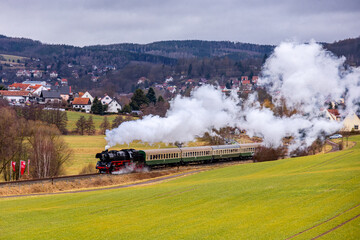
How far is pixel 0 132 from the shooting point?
66.2m

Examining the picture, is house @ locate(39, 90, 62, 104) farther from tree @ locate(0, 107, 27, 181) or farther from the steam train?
the steam train

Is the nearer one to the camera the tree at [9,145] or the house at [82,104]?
the tree at [9,145]

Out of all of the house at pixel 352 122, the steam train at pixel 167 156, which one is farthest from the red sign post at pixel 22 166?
the house at pixel 352 122

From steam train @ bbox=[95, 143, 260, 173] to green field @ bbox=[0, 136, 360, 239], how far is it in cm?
1665

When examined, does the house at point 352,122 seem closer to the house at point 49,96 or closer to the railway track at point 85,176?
the railway track at point 85,176

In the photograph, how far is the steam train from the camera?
5766 centimetres

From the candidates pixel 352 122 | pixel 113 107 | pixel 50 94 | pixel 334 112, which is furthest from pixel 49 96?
pixel 334 112

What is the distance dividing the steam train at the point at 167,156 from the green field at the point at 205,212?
54.6ft

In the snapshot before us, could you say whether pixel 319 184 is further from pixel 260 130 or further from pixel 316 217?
pixel 260 130

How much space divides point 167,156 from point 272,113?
20.4 m

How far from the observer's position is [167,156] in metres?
64.8

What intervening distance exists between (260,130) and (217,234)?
4896 cm

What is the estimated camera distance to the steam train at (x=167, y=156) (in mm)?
57656

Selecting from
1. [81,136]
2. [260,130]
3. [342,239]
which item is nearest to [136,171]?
[260,130]
